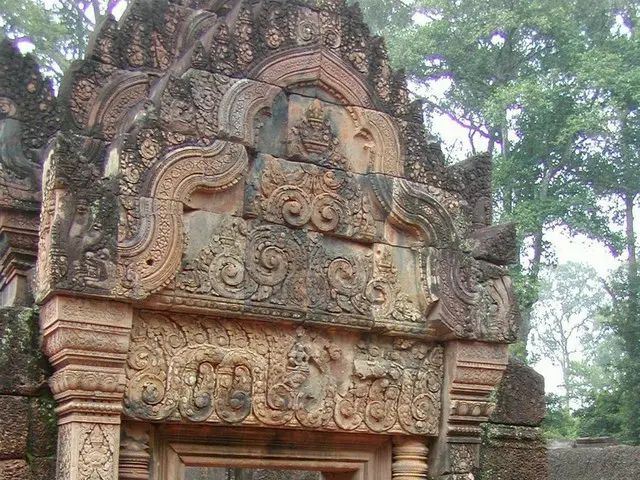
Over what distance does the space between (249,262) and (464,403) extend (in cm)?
173

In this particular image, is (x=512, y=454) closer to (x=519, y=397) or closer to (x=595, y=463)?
(x=519, y=397)

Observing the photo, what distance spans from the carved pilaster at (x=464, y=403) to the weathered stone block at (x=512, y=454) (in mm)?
354

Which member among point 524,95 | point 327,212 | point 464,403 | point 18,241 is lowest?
point 464,403

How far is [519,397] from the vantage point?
702cm

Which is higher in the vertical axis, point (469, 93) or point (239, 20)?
point (469, 93)

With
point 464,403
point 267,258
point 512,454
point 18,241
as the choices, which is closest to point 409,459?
point 464,403

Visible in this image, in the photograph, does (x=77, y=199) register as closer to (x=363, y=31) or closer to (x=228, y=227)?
(x=228, y=227)

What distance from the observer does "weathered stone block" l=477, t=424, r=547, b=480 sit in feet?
22.1

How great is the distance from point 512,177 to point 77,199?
772 inches

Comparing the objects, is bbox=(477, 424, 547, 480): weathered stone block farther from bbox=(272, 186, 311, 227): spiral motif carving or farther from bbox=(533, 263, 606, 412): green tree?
bbox=(533, 263, 606, 412): green tree

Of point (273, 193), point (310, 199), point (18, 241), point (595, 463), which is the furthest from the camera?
point (595, 463)

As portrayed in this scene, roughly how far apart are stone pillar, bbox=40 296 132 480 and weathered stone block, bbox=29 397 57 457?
0.33 feet

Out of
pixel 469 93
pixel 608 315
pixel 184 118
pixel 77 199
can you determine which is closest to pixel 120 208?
pixel 77 199

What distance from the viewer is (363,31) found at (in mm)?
6344
